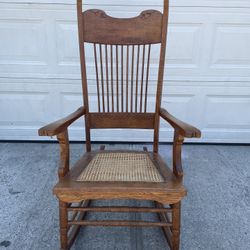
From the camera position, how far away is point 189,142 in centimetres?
221

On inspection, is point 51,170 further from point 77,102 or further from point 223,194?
point 223,194

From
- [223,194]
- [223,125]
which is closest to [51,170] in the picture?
[223,194]

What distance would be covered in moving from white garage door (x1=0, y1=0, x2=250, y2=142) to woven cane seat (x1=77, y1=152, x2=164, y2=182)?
0.92 m

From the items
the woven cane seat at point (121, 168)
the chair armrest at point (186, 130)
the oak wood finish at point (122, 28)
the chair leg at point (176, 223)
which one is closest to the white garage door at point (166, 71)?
the oak wood finish at point (122, 28)

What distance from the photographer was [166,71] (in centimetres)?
198

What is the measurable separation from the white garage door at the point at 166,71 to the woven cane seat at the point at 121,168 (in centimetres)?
92

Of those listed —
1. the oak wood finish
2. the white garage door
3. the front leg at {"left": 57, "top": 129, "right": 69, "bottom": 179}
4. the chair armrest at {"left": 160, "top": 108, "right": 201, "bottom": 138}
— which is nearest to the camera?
the chair armrest at {"left": 160, "top": 108, "right": 201, "bottom": 138}

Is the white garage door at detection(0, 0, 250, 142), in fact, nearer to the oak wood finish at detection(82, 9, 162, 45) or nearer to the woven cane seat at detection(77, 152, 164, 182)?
the oak wood finish at detection(82, 9, 162, 45)

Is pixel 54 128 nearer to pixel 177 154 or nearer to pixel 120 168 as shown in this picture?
pixel 120 168

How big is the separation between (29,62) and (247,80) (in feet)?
5.77

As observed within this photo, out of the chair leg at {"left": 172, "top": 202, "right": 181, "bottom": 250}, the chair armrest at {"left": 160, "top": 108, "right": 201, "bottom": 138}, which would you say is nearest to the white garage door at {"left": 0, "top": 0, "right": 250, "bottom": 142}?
the chair armrest at {"left": 160, "top": 108, "right": 201, "bottom": 138}

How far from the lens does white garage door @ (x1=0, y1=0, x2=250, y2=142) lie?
1855mm

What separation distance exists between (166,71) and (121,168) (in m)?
1.15

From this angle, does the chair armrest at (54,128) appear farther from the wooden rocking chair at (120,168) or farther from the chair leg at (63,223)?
the chair leg at (63,223)
